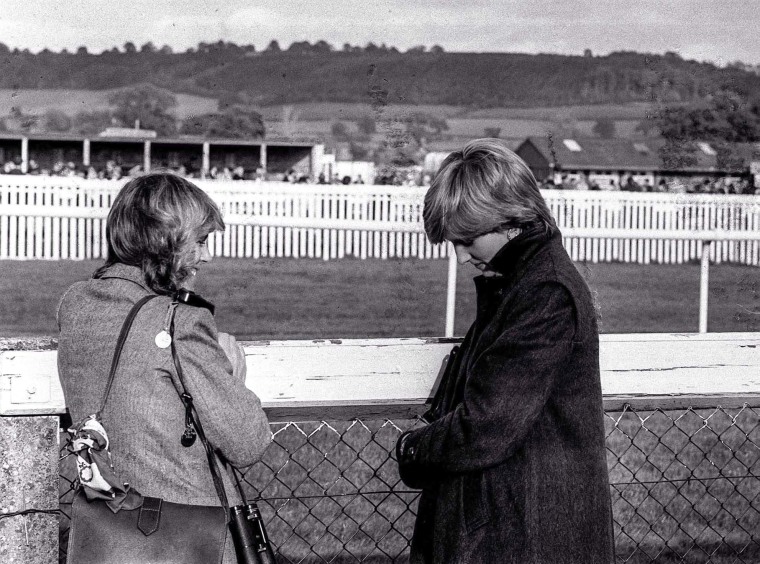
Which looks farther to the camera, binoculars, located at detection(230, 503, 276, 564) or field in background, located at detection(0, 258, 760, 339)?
field in background, located at detection(0, 258, 760, 339)

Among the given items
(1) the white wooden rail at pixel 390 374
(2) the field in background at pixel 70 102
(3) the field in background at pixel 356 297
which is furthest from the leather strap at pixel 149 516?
(2) the field in background at pixel 70 102

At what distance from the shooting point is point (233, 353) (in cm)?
220

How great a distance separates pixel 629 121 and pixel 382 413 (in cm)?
10581

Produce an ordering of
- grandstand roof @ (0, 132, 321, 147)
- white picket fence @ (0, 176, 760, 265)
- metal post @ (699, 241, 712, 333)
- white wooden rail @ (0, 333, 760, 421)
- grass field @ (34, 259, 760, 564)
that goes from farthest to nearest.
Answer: grandstand roof @ (0, 132, 321, 147) → white picket fence @ (0, 176, 760, 265) → metal post @ (699, 241, 712, 333) → grass field @ (34, 259, 760, 564) → white wooden rail @ (0, 333, 760, 421)

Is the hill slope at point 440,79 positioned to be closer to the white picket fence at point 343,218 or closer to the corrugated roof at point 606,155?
the corrugated roof at point 606,155

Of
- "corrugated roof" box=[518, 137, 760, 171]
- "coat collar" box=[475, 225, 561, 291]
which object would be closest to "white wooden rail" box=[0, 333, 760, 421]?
"coat collar" box=[475, 225, 561, 291]

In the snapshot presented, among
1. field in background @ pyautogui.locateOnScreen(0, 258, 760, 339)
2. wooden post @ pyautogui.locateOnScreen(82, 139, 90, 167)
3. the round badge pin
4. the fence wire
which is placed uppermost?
wooden post @ pyautogui.locateOnScreen(82, 139, 90, 167)

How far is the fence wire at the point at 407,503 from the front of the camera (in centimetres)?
388

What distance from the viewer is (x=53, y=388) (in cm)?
236

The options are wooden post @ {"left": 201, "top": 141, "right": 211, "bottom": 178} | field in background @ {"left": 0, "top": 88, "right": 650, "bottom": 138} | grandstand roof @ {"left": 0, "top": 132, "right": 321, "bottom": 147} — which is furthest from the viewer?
field in background @ {"left": 0, "top": 88, "right": 650, "bottom": 138}

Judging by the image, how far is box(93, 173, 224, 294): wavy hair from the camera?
2133 mm

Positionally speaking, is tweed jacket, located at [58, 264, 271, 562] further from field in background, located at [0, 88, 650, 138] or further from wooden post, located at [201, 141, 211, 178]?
field in background, located at [0, 88, 650, 138]

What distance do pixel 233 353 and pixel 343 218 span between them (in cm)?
1401

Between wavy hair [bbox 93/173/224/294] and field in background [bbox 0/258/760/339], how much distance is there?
7.30 m
